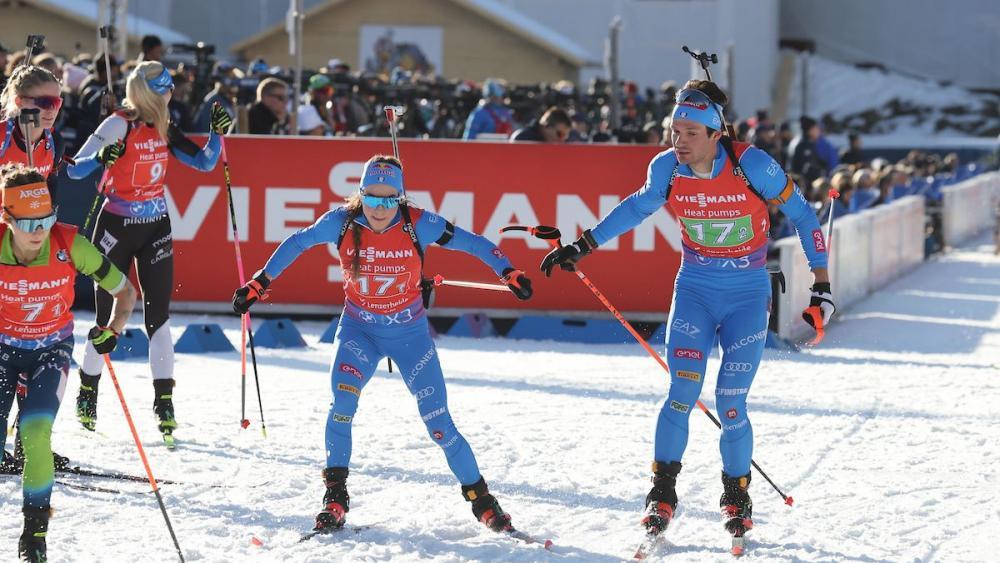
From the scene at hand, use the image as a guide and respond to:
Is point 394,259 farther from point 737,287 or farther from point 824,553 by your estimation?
point 824,553

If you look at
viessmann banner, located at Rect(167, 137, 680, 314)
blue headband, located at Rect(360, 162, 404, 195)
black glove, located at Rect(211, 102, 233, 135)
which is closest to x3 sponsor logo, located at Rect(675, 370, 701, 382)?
blue headband, located at Rect(360, 162, 404, 195)

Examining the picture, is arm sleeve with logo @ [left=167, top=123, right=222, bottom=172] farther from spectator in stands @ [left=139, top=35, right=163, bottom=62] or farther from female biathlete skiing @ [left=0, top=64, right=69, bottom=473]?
spectator in stands @ [left=139, top=35, right=163, bottom=62]

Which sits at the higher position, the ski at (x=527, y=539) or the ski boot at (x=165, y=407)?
the ski boot at (x=165, y=407)

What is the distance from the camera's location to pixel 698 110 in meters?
6.38

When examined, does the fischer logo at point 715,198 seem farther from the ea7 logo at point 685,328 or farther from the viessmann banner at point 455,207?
the viessmann banner at point 455,207

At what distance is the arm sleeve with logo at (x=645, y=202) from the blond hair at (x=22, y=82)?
2.92m

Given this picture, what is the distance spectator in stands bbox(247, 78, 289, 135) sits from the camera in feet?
43.6

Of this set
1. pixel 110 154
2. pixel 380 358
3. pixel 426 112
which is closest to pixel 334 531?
pixel 380 358

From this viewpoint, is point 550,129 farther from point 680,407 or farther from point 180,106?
point 680,407

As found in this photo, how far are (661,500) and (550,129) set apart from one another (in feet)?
24.2

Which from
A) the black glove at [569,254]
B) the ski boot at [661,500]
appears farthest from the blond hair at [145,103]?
the ski boot at [661,500]

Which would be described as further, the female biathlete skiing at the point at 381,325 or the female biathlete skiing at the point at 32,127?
the female biathlete skiing at the point at 32,127

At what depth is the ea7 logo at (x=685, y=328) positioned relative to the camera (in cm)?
643

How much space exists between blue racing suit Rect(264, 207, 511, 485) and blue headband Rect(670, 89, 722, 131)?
1.05 metres
